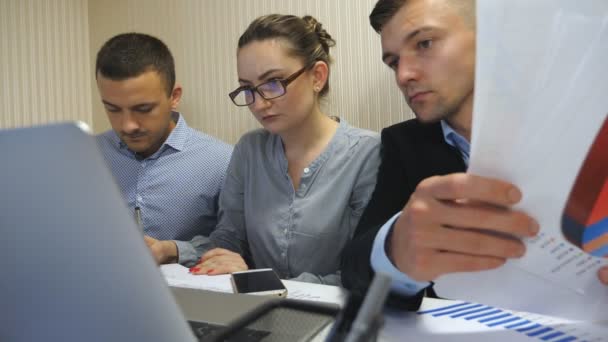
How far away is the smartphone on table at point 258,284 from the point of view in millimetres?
609

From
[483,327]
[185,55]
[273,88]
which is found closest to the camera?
[483,327]

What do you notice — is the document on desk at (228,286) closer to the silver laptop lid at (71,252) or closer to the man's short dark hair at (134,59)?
the silver laptop lid at (71,252)

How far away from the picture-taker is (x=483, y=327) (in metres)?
0.47

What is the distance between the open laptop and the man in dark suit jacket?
0.28 metres

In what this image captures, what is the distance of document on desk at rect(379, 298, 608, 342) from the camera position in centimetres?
44

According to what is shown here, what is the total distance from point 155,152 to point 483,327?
117 cm

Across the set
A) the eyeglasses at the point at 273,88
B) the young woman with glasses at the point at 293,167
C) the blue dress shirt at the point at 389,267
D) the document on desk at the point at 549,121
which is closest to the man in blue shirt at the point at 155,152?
the young woman with glasses at the point at 293,167

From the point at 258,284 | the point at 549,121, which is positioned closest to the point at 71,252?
the point at 549,121

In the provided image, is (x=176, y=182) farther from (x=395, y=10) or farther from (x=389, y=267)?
(x=389, y=267)

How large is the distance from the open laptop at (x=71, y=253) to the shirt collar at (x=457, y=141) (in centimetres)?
72

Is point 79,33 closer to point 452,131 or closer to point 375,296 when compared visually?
point 452,131

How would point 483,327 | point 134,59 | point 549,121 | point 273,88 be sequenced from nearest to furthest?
point 549,121, point 483,327, point 273,88, point 134,59

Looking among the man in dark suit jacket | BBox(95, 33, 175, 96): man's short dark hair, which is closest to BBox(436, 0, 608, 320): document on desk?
the man in dark suit jacket

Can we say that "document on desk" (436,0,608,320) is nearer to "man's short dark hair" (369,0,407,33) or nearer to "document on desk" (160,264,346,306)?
"document on desk" (160,264,346,306)
